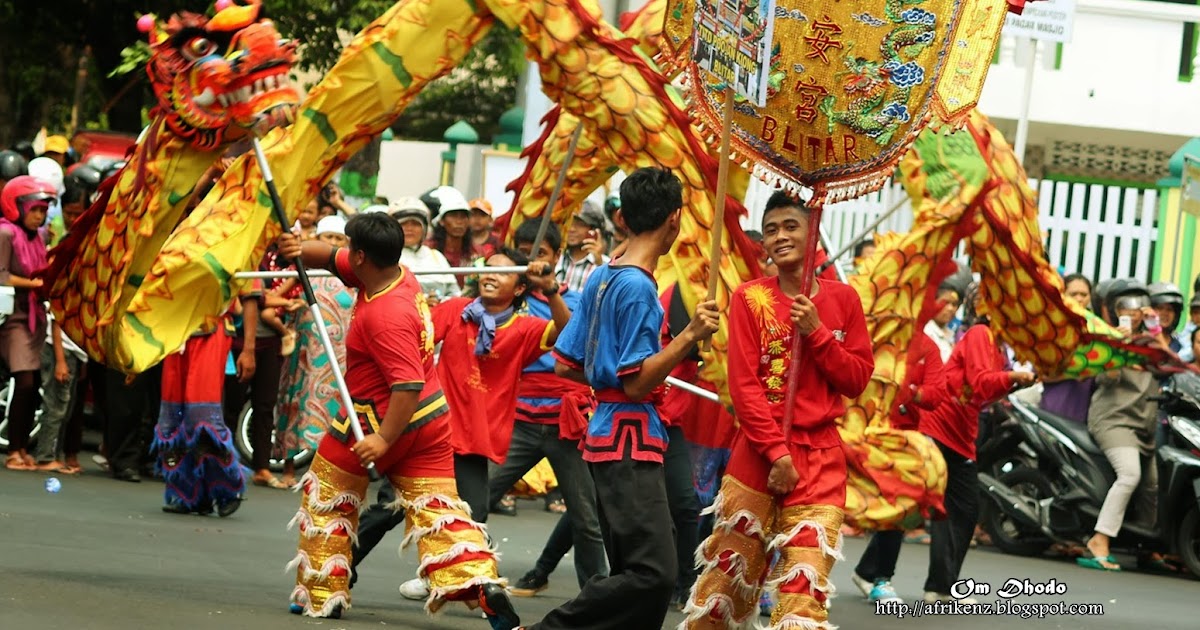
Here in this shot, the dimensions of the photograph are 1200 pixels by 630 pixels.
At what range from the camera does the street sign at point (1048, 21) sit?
14.4 metres

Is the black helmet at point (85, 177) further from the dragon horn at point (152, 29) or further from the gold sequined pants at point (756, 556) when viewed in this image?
the gold sequined pants at point (756, 556)

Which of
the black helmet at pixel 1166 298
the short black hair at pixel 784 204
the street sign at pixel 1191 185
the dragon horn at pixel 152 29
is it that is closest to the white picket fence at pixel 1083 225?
the street sign at pixel 1191 185

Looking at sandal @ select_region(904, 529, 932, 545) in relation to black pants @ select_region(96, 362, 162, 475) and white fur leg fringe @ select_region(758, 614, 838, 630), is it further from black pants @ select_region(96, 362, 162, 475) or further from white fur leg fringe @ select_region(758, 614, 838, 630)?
white fur leg fringe @ select_region(758, 614, 838, 630)

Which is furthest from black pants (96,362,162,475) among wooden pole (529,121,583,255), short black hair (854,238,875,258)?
short black hair (854,238,875,258)

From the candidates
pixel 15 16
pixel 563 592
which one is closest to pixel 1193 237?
pixel 563 592

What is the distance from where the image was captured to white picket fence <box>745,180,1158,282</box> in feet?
53.6

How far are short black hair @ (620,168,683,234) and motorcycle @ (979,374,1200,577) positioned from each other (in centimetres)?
579

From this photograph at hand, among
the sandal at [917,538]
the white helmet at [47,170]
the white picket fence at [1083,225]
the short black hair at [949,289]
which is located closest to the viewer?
the short black hair at [949,289]

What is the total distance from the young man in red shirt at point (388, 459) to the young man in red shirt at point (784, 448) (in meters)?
0.90

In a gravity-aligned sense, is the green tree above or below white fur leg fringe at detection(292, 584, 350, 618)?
above

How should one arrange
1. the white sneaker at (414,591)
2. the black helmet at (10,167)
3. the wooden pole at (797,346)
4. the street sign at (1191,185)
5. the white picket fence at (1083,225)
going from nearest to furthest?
the wooden pole at (797,346) → the white sneaker at (414,591) → the black helmet at (10,167) → the street sign at (1191,185) → the white picket fence at (1083,225)

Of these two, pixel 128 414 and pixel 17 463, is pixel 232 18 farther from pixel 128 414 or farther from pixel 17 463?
pixel 17 463

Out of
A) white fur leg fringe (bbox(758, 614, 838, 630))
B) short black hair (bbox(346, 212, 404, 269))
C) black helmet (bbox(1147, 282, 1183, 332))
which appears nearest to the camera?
white fur leg fringe (bbox(758, 614, 838, 630))

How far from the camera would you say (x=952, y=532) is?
30.0 feet
